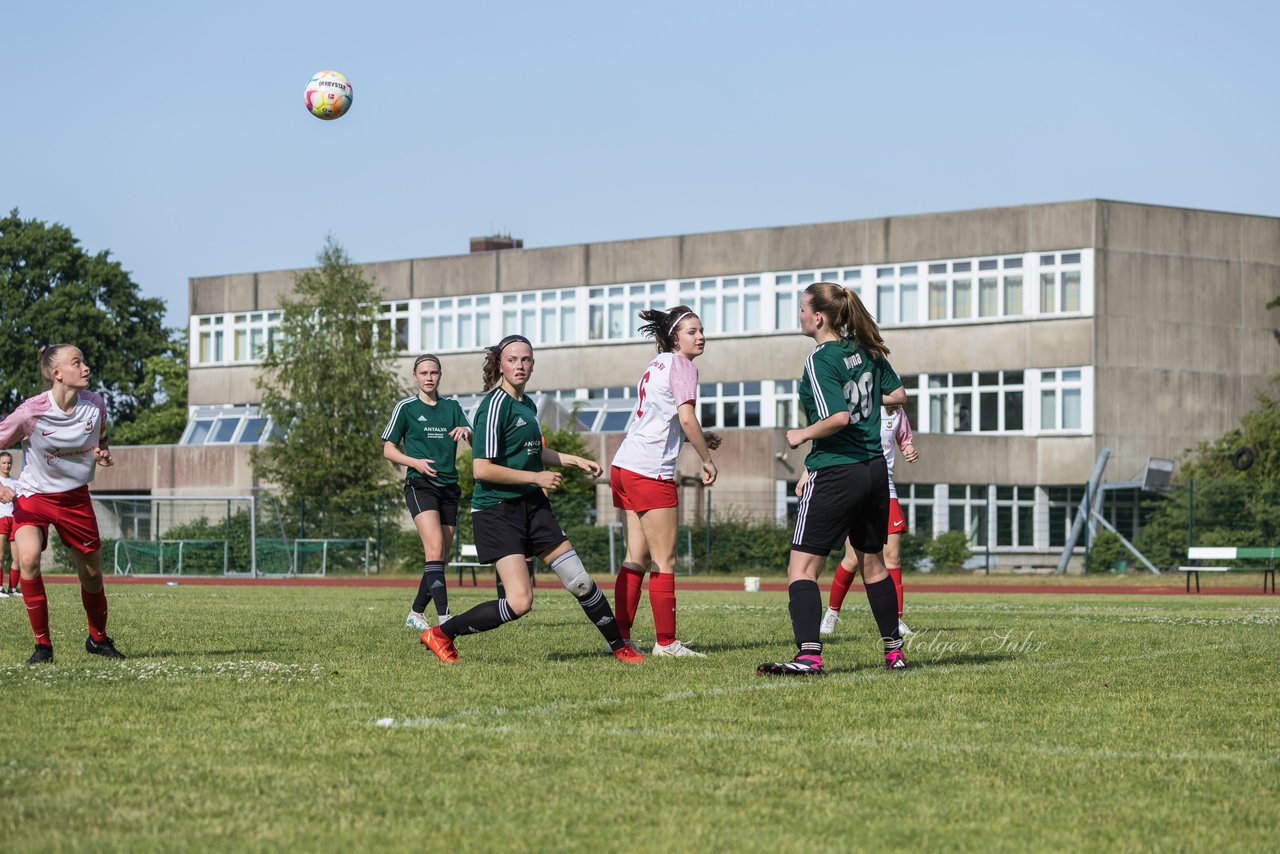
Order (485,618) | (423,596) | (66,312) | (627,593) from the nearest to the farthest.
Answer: (485,618) < (627,593) < (423,596) < (66,312)

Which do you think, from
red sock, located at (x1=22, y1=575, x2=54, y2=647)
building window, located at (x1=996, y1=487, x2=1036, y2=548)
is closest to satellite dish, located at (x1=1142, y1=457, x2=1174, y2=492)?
building window, located at (x1=996, y1=487, x2=1036, y2=548)

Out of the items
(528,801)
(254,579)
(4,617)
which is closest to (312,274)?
(254,579)

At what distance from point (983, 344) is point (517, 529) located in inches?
1700

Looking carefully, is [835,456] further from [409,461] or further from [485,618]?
[409,461]

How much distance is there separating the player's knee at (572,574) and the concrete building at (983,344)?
3553 centimetres

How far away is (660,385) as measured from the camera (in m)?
10.6

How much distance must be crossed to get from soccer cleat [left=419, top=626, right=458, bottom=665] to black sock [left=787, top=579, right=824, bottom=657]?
2.05 m

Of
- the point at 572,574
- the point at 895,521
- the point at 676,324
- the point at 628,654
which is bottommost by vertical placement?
the point at 628,654

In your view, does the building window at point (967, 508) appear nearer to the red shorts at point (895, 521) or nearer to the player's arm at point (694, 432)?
the red shorts at point (895, 521)

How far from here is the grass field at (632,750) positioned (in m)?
5.11

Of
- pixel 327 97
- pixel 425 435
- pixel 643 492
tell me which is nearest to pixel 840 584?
pixel 643 492

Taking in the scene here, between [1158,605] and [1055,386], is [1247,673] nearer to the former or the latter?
[1158,605]

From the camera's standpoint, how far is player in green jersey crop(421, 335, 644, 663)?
9.90 metres

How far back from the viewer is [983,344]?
51781mm
